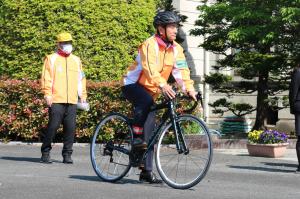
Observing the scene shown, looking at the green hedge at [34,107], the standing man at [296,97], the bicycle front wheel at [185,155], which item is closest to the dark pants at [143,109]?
the bicycle front wheel at [185,155]

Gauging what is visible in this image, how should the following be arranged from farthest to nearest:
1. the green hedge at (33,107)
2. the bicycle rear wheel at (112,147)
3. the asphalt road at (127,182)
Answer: the green hedge at (33,107)
the bicycle rear wheel at (112,147)
the asphalt road at (127,182)

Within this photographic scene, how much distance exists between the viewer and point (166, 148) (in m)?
7.64

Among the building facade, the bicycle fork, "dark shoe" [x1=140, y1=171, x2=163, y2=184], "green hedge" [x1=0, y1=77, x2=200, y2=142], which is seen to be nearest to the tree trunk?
the building facade

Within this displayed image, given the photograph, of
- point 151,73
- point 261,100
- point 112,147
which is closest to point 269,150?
point 112,147

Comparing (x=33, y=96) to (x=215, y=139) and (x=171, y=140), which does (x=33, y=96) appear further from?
(x=171, y=140)

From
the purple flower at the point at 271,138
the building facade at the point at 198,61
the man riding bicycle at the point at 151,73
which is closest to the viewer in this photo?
the man riding bicycle at the point at 151,73

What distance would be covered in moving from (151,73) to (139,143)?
83 centimetres

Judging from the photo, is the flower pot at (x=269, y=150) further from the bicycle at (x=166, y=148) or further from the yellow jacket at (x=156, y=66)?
the yellow jacket at (x=156, y=66)

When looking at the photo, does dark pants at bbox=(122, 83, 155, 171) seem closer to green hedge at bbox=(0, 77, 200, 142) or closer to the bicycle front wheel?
the bicycle front wheel

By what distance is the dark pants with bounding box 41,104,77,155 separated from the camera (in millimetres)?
9984

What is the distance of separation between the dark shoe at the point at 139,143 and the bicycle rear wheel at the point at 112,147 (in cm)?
11

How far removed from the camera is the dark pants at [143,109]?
761 centimetres

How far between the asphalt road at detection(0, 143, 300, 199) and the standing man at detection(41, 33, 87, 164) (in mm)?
390

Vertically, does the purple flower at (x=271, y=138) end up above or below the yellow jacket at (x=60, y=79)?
below
